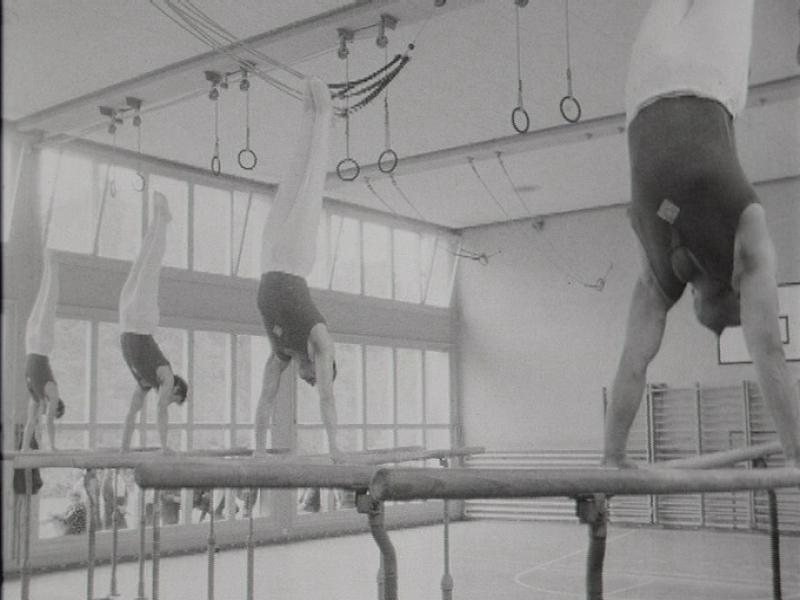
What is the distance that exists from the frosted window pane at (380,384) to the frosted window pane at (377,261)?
882 millimetres

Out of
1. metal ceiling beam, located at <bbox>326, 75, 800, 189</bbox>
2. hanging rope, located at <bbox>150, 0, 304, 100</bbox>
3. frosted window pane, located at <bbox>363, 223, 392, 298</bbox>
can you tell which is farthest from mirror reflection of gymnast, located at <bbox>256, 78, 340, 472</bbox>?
frosted window pane, located at <bbox>363, 223, 392, 298</bbox>

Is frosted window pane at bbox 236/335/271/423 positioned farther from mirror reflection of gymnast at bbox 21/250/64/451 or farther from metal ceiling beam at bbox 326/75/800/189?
mirror reflection of gymnast at bbox 21/250/64/451

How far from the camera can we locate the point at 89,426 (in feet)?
32.9

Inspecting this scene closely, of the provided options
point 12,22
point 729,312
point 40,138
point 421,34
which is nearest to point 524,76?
point 421,34

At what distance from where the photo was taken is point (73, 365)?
10180 mm

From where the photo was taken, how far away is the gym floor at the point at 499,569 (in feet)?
26.2

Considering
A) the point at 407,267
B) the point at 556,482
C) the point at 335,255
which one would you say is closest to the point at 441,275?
the point at 407,267

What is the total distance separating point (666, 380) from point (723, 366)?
84 cm

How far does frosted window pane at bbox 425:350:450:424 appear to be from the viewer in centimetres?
1483

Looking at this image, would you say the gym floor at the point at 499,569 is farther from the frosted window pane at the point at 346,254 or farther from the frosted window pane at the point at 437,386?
the frosted window pane at the point at 346,254

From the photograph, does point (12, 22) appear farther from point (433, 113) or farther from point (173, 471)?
point (173, 471)

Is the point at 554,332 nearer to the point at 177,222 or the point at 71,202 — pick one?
the point at 177,222

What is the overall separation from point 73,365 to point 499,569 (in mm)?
4976

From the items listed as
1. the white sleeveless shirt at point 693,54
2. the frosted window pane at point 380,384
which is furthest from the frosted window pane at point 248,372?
the white sleeveless shirt at point 693,54
